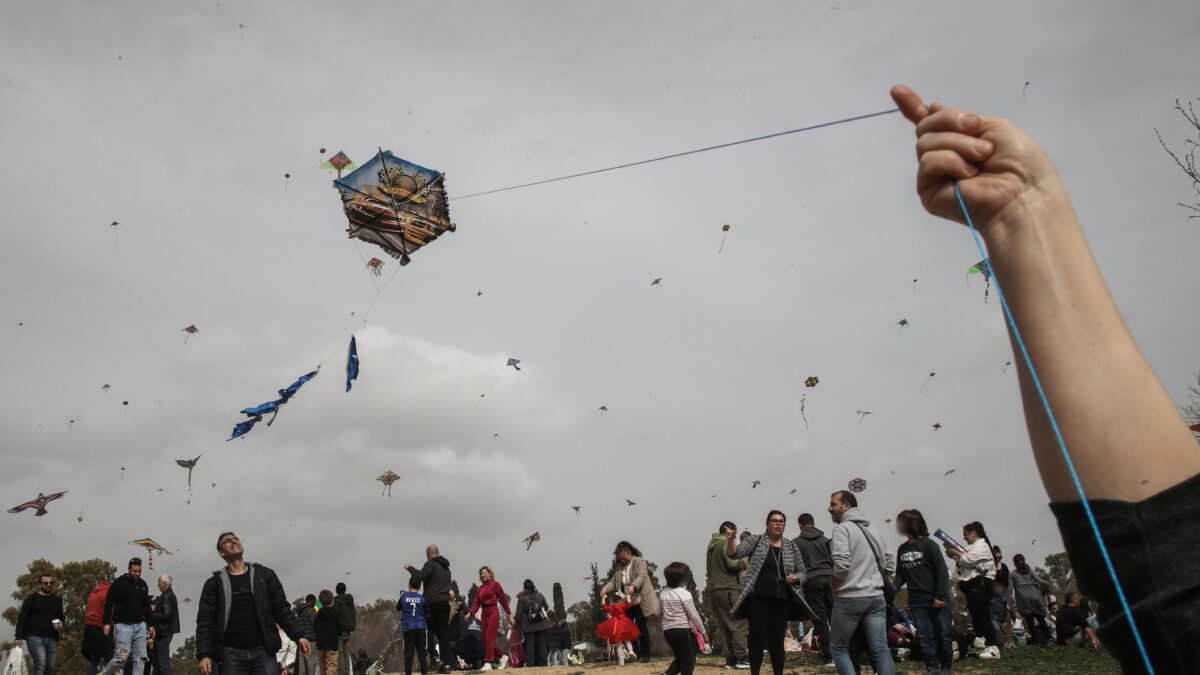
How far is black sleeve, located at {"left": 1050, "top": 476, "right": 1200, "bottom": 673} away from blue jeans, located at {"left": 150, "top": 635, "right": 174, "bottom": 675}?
1454 cm

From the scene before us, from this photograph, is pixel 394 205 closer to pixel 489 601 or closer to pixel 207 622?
pixel 207 622

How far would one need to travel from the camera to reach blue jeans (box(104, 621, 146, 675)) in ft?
37.9

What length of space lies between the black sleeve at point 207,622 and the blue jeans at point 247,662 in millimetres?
122

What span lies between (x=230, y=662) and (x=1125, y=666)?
8009 millimetres

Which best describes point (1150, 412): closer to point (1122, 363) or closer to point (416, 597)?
point (1122, 363)

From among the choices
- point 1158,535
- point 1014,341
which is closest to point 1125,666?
point 1158,535

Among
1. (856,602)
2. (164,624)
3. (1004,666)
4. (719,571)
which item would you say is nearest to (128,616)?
(164,624)

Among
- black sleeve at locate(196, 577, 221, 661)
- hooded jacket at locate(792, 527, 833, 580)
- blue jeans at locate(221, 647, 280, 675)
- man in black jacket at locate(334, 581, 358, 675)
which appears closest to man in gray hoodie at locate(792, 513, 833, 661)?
hooded jacket at locate(792, 527, 833, 580)

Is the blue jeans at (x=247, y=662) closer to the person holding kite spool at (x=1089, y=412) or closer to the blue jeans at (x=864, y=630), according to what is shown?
the blue jeans at (x=864, y=630)

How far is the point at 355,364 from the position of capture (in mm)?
10844

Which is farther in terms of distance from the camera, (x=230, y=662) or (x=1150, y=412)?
(x=230, y=662)

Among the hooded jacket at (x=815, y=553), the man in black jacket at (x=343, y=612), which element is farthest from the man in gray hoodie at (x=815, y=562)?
the man in black jacket at (x=343, y=612)

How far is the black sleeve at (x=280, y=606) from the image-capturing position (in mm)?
7781

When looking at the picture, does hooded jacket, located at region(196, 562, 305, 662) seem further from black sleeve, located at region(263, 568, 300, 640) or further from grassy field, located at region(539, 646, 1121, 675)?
grassy field, located at region(539, 646, 1121, 675)
